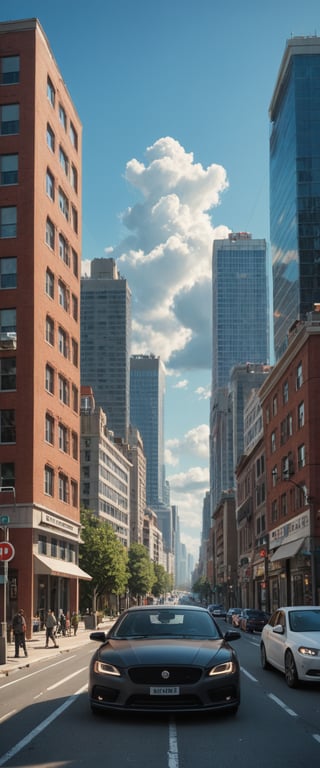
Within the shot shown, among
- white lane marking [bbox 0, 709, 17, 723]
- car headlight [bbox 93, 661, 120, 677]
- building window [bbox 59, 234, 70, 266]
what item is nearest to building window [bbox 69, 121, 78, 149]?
building window [bbox 59, 234, 70, 266]

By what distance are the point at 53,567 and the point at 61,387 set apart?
12591mm

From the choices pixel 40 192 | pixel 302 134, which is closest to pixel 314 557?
pixel 40 192

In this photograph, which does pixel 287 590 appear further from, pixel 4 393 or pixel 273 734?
pixel 273 734

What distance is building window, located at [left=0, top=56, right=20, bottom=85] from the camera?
2029 inches

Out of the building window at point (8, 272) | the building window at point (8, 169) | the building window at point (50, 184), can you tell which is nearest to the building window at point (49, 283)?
the building window at point (8, 272)

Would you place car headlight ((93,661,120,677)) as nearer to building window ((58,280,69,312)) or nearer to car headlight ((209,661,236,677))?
car headlight ((209,661,236,677))

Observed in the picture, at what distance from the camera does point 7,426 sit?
47500mm

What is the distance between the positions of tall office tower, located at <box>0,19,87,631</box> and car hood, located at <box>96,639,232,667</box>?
3334cm

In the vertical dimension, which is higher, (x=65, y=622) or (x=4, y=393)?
(x=4, y=393)

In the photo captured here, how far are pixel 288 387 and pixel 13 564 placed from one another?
26.8 m

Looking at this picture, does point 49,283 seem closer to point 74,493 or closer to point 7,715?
point 74,493

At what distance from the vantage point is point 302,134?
454ft

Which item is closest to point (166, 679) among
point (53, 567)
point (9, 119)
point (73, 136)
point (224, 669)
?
point (224, 669)

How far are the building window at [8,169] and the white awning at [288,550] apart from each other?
2802 cm
